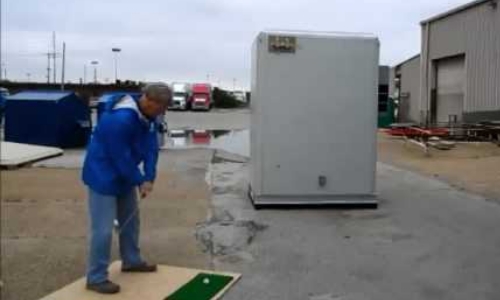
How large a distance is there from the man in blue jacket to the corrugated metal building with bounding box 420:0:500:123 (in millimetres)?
24148

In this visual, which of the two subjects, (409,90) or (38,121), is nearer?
(38,121)

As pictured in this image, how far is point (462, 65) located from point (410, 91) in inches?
348

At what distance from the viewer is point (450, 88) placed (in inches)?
1299

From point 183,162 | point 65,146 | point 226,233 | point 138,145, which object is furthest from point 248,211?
point 65,146

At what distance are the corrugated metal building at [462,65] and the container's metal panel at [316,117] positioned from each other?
63.8ft

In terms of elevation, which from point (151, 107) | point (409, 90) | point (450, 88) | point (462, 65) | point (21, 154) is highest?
point (462, 65)

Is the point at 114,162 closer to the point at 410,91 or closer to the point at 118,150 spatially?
the point at 118,150

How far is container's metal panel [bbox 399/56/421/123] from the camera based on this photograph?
38562mm

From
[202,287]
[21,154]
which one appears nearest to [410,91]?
[21,154]

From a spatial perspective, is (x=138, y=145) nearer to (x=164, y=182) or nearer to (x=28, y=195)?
(x=28, y=195)

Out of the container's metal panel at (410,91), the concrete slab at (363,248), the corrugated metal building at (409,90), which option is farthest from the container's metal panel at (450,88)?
the concrete slab at (363,248)

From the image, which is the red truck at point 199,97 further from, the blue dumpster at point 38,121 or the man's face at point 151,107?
the man's face at point 151,107

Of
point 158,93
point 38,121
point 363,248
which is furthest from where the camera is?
point 38,121

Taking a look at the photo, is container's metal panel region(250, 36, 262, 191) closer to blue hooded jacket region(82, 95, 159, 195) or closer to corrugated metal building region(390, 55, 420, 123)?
blue hooded jacket region(82, 95, 159, 195)
